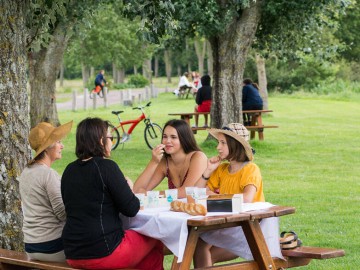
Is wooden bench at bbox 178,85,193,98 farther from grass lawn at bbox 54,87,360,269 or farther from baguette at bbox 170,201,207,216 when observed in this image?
baguette at bbox 170,201,207,216

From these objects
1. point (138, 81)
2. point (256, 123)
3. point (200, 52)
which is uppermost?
point (256, 123)

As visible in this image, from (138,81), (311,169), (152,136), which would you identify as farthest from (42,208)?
(138,81)

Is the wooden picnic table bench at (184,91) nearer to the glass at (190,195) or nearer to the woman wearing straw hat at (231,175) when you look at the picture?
the woman wearing straw hat at (231,175)

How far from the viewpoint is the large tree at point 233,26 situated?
2106 cm

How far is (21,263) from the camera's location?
25.0ft

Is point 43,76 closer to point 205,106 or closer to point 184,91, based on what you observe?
point 205,106

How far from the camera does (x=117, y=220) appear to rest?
7.28 meters

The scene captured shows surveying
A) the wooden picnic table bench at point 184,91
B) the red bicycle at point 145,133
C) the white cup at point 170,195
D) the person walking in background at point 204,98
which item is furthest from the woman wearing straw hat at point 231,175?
the wooden picnic table bench at point 184,91

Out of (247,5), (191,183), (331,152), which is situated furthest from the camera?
(331,152)

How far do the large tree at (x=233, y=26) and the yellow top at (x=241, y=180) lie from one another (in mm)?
12136

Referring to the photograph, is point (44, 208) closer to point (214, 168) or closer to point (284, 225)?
point (214, 168)

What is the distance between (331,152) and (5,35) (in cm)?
1459

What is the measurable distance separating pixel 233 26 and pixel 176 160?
13331mm

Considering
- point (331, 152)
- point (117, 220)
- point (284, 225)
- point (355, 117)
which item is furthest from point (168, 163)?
point (355, 117)
